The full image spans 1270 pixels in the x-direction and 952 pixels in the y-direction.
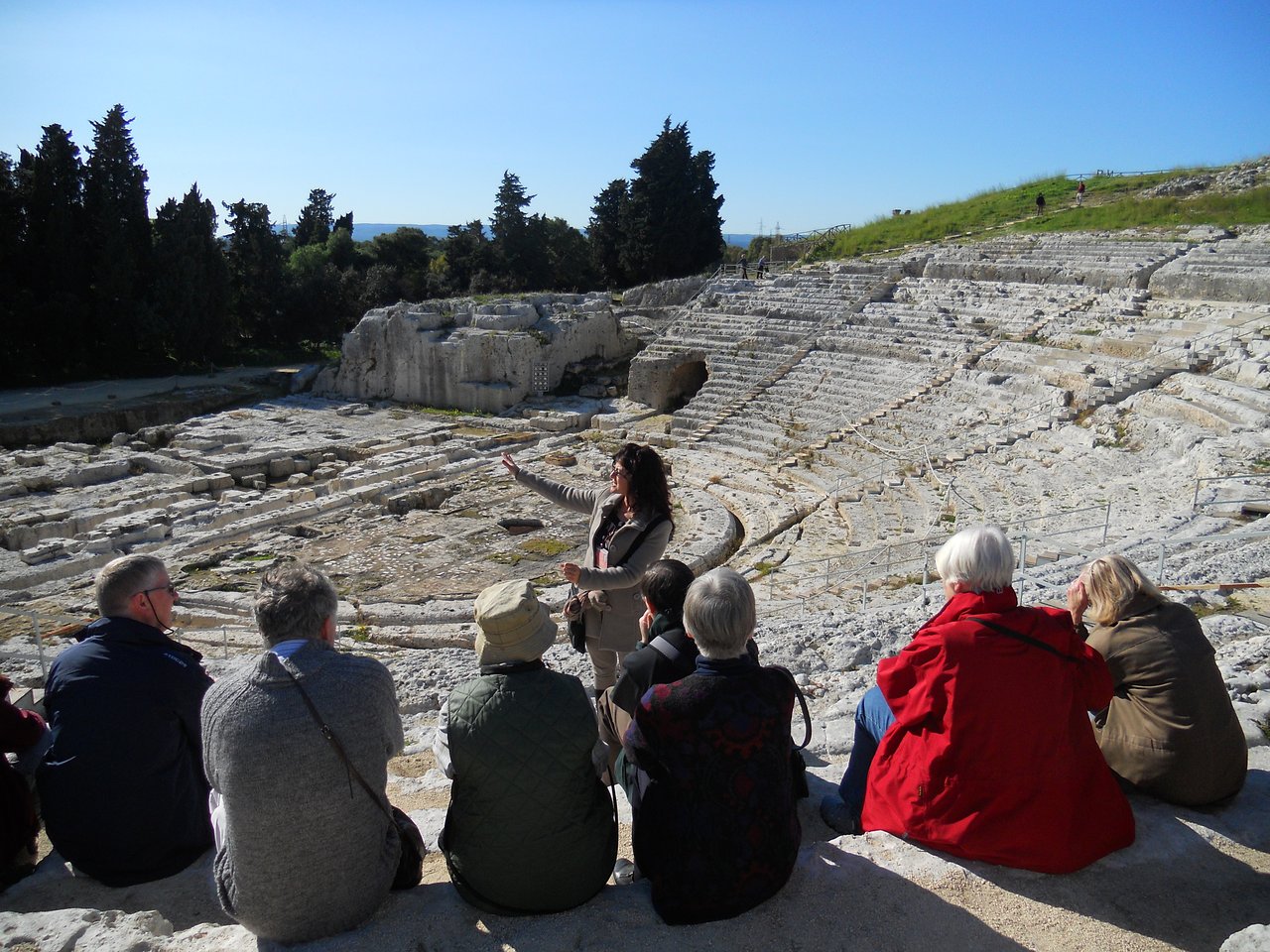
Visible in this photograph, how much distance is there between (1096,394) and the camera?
13688 millimetres

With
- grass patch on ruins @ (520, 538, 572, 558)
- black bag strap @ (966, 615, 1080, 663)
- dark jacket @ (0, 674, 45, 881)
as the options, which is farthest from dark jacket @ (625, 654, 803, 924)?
grass patch on ruins @ (520, 538, 572, 558)

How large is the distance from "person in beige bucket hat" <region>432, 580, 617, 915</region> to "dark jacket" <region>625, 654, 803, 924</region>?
0.22 meters

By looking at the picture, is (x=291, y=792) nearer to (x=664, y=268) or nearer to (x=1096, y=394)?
(x=1096, y=394)

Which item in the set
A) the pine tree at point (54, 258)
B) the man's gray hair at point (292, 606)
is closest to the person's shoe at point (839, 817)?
the man's gray hair at point (292, 606)

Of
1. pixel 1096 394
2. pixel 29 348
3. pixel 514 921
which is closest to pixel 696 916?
pixel 514 921

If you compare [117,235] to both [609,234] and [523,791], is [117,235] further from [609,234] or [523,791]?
[523,791]

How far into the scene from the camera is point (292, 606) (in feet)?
8.87

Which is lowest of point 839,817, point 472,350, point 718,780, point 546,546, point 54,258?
point 546,546

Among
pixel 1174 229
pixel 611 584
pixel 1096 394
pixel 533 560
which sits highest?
pixel 1174 229

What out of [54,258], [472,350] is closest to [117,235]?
[54,258]

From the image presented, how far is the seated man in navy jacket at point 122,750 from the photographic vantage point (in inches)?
125

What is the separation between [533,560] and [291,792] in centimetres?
908

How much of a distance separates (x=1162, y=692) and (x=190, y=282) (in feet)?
91.3

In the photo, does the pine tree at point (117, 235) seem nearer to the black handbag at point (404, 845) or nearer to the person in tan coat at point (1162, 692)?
the black handbag at point (404, 845)
